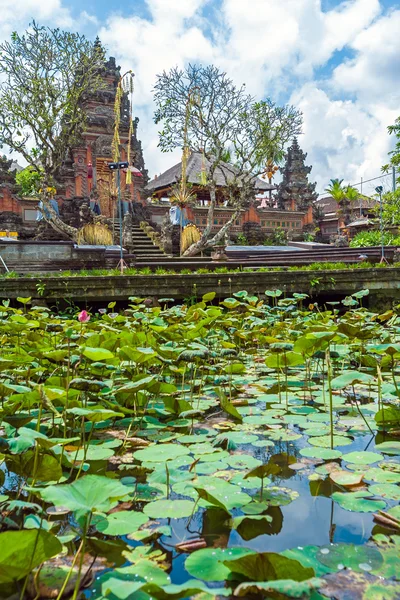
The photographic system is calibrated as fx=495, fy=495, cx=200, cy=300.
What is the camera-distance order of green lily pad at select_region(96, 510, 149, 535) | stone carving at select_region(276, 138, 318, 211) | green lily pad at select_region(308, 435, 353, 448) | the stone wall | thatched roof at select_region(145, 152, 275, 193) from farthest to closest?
stone carving at select_region(276, 138, 318, 211)
thatched roof at select_region(145, 152, 275, 193)
the stone wall
green lily pad at select_region(308, 435, 353, 448)
green lily pad at select_region(96, 510, 149, 535)

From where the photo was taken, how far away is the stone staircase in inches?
648

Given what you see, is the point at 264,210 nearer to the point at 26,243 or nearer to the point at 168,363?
the point at 26,243

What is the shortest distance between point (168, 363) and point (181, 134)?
1572cm

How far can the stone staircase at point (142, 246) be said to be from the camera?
16.5 meters

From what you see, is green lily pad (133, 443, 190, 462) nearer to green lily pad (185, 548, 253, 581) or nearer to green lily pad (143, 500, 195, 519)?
green lily pad (143, 500, 195, 519)

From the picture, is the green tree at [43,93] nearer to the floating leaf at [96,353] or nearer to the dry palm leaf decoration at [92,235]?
the dry palm leaf decoration at [92,235]

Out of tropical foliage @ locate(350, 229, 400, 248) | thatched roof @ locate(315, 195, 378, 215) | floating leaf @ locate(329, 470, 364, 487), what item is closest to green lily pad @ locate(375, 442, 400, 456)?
floating leaf @ locate(329, 470, 364, 487)

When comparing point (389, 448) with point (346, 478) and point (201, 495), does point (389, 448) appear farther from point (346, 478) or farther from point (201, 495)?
point (201, 495)

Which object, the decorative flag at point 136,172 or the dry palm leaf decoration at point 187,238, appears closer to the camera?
the dry palm leaf decoration at point 187,238

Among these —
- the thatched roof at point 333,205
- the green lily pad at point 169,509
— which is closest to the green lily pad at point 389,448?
the green lily pad at point 169,509

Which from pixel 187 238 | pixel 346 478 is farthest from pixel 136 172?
pixel 346 478

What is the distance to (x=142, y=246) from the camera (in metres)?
17.6

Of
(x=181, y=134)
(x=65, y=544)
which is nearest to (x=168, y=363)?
(x=65, y=544)

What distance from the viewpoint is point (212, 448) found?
2170 mm
